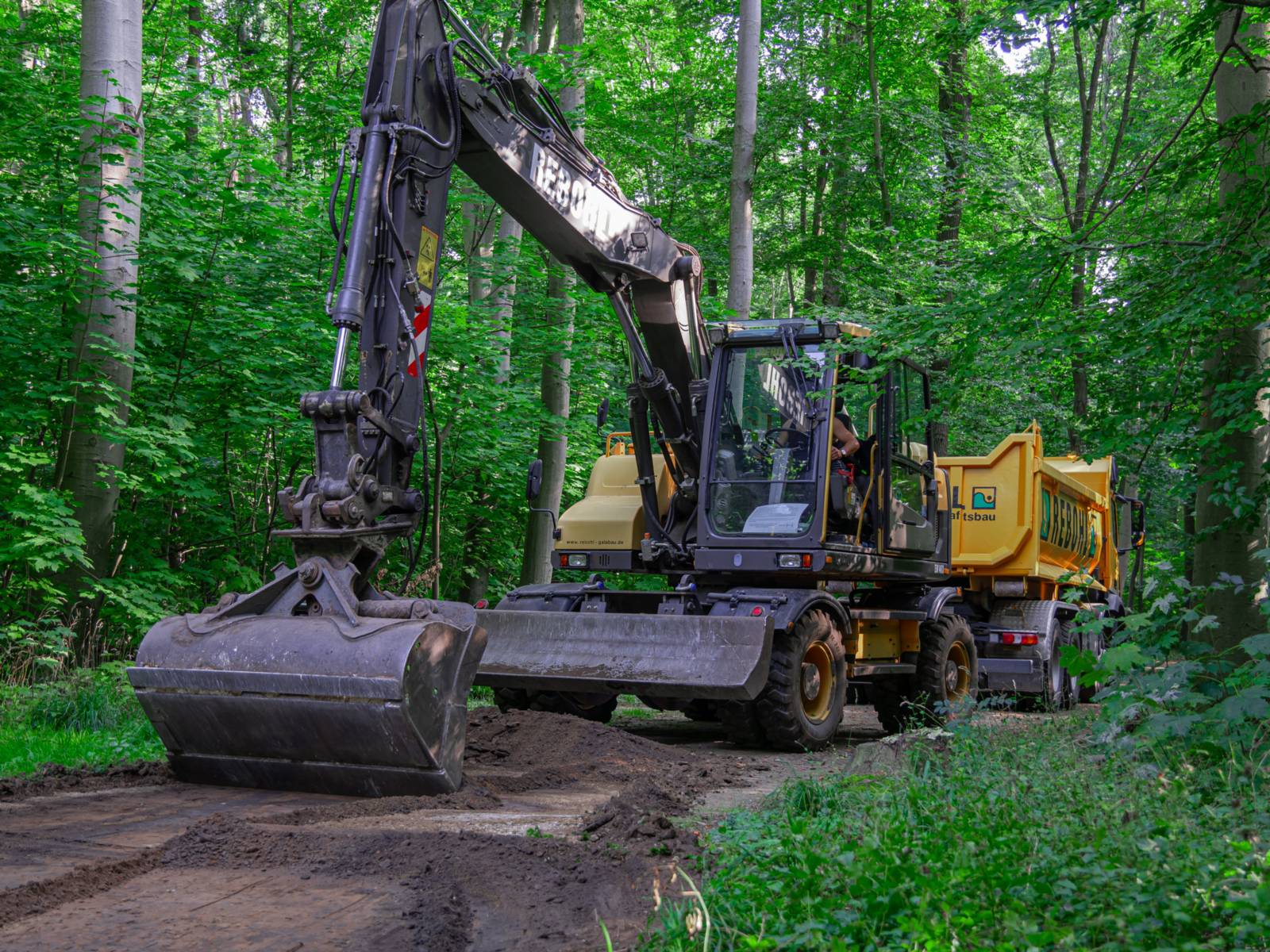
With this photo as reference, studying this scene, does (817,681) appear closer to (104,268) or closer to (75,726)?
(75,726)

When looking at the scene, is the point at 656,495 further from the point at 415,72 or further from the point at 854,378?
the point at 415,72

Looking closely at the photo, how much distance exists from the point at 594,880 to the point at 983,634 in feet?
31.9

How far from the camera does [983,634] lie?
13.2 m

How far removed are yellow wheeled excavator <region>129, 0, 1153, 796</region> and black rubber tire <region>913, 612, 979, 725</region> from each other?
0.03 metres

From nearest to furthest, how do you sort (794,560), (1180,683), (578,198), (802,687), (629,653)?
(1180,683) < (578,198) < (629,653) < (802,687) < (794,560)

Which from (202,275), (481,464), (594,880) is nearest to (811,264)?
(481,464)

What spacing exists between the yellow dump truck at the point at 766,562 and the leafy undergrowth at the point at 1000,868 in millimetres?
2380

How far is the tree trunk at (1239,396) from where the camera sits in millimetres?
6465

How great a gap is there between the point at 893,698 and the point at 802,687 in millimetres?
2143

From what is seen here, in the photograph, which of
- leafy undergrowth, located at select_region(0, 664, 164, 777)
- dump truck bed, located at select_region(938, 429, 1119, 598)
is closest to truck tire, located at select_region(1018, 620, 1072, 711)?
dump truck bed, located at select_region(938, 429, 1119, 598)

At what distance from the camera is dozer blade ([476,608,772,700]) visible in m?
7.98

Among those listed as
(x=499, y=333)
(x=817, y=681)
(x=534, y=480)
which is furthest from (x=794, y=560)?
(x=499, y=333)

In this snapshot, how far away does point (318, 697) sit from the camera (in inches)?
222

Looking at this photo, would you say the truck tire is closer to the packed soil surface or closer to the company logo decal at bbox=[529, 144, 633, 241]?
the packed soil surface
